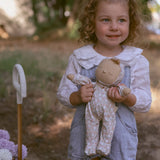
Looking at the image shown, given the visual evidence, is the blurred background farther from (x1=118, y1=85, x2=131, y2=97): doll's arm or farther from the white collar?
(x1=118, y1=85, x2=131, y2=97): doll's arm

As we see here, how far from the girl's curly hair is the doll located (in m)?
0.41

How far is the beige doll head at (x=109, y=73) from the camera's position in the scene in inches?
59.2

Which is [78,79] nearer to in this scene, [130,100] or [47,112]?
[130,100]

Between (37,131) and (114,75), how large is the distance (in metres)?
1.76

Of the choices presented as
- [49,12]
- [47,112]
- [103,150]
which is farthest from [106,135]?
[49,12]

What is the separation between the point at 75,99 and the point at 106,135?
30 cm

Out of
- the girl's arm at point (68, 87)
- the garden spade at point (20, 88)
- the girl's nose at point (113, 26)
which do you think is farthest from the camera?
the girl's arm at point (68, 87)

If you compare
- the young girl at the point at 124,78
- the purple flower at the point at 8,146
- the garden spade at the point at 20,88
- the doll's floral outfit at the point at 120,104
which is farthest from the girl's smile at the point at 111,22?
the purple flower at the point at 8,146

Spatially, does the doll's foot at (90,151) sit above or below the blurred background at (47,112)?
above

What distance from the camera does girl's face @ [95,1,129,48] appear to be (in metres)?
1.66

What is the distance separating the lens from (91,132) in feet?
5.17

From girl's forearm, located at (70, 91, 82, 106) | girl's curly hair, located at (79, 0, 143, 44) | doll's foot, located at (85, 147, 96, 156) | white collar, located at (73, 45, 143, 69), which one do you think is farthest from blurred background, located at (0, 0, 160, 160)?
doll's foot, located at (85, 147, 96, 156)

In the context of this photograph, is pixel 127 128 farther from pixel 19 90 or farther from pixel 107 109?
pixel 19 90

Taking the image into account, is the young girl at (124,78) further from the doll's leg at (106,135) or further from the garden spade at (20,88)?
the garden spade at (20,88)
